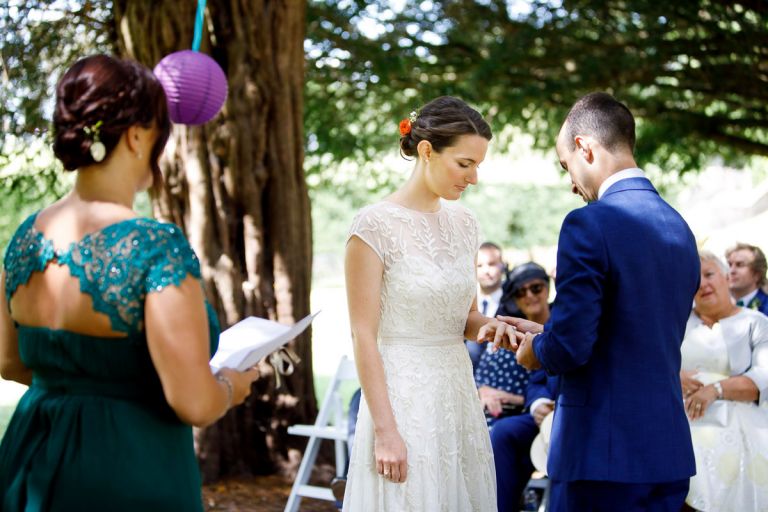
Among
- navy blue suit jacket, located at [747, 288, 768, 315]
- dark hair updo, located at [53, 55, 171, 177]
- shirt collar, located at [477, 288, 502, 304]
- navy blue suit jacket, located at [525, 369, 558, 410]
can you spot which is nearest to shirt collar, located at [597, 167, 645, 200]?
dark hair updo, located at [53, 55, 171, 177]

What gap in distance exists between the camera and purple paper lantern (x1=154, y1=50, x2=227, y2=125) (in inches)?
189

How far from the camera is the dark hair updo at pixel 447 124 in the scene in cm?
351

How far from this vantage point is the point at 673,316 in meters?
3.03

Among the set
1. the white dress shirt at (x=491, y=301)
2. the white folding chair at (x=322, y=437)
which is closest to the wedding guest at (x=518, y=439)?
the white folding chair at (x=322, y=437)

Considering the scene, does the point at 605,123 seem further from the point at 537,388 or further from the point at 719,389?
the point at 537,388

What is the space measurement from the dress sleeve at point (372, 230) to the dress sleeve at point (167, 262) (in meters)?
1.14

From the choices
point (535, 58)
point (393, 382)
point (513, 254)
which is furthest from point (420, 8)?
point (513, 254)

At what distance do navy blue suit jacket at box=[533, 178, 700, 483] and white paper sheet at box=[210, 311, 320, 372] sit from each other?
91 centimetres

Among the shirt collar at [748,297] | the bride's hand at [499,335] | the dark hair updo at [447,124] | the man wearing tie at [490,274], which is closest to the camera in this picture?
the bride's hand at [499,335]

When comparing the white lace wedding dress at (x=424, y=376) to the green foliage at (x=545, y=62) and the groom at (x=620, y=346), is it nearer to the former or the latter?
the groom at (x=620, y=346)

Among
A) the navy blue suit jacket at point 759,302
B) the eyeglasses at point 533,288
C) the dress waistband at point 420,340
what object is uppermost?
the eyeglasses at point 533,288

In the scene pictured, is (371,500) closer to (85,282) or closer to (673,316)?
(673,316)

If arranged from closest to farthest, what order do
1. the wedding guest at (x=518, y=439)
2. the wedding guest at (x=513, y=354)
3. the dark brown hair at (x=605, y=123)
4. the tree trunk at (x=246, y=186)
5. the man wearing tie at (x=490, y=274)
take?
the dark brown hair at (x=605, y=123), the wedding guest at (x=518, y=439), the wedding guest at (x=513, y=354), the tree trunk at (x=246, y=186), the man wearing tie at (x=490, y=274)

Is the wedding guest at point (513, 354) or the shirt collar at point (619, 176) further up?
the shirt collar at point (619, 176)
